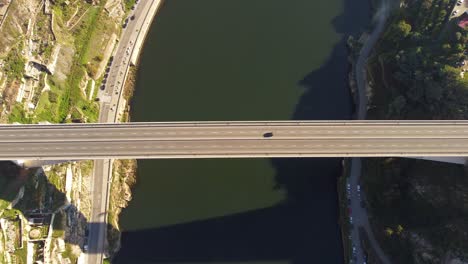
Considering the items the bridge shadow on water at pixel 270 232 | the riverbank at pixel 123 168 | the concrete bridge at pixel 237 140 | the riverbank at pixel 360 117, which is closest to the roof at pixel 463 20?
the riverbank at pixel 360 117

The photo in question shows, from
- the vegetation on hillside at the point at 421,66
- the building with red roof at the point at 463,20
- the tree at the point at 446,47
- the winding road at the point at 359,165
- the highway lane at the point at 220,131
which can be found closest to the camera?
the highway lane at the point at 220,131

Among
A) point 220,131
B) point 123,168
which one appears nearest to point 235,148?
point 220,131

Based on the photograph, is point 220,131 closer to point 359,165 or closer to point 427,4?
point 359,165

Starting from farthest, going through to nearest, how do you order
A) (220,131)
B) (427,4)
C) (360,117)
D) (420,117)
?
(360,117) → (427,4) → (420,117) → (220,131)

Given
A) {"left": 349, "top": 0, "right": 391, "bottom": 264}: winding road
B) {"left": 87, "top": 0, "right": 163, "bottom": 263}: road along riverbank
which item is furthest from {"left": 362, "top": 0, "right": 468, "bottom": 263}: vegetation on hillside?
{"left": 87, "top": 0, "right": 163, "bottom": 263}: road along riverbank

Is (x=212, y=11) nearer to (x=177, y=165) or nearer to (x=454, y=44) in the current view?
(x=177, y=165)

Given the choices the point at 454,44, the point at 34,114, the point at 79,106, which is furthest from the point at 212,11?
the point at 454,44

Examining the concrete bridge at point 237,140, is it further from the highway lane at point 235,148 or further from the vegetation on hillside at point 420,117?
the vegetation on hillside at point 420,117
